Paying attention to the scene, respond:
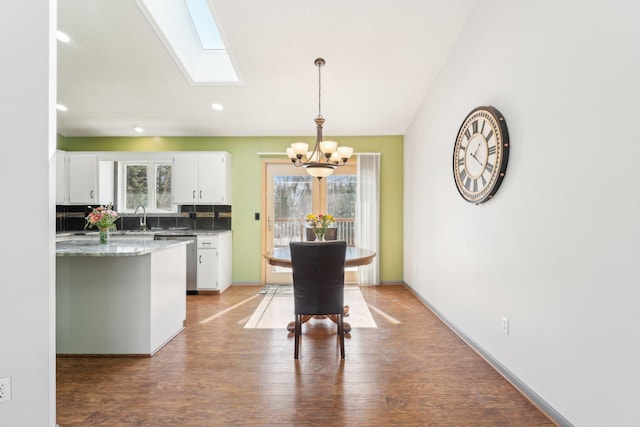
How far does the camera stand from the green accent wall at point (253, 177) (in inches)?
190

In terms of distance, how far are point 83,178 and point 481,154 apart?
5235 mm

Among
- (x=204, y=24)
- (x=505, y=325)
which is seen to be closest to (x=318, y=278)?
(x=505, y=325)

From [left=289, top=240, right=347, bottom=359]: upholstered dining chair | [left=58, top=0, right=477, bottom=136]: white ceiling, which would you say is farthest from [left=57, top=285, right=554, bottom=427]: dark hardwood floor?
[left=58, top=0, right=477, bottom=136]: white ceiling

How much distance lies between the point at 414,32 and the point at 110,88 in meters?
3.36

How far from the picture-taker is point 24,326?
1.44 m

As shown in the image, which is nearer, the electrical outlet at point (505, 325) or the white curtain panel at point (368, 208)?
the electrical outlet at point (505, 325)

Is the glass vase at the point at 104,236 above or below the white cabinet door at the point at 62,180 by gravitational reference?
below

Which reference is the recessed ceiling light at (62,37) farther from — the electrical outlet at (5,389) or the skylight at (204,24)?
the electrical outlet at (5,389)

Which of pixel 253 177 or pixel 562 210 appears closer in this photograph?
pixel 562 210

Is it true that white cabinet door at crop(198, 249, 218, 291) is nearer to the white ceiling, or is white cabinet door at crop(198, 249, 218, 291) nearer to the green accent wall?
the green accent wall

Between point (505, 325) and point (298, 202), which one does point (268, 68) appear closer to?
point (298, 202)

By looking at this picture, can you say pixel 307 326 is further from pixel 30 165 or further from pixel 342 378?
pixel 30 165

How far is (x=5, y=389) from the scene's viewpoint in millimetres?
1431

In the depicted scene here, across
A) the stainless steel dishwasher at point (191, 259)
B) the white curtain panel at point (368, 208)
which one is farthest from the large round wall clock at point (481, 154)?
the stainless steel dishwasher at point (191, 259)
